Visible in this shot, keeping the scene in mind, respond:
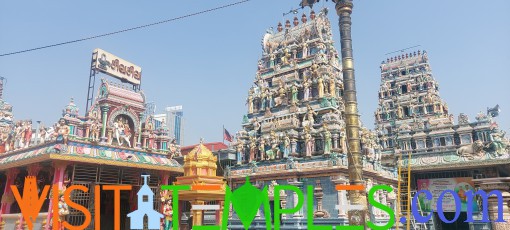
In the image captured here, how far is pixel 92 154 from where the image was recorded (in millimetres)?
27281

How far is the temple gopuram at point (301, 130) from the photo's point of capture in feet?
94.5

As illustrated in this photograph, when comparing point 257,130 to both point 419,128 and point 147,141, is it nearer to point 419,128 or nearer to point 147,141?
point 147,141

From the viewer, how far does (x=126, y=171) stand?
30.7 metres

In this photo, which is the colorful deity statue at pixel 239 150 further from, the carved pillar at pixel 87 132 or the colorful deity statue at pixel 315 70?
the carved pillar at pixel 87 132

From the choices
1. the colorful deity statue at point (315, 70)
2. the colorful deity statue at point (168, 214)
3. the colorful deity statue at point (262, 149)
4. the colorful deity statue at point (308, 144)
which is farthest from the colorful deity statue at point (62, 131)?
the colorful deity statue at point (315, 70)

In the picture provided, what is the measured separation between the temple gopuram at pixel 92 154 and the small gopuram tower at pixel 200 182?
30.8 ft

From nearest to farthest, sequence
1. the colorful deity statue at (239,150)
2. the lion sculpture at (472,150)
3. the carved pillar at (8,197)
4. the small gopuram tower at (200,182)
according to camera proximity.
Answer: the small gopuram tower at (200,182) < the carved pillar at (8,197) < the colorful deity statue at (239,150) < the lion sculpture at (472,150)

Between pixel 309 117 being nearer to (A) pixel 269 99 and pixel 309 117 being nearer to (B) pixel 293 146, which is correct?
(B) pixel 293 146

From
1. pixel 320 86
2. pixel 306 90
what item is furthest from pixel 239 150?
pixel 320 86

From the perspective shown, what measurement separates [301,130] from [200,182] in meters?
14.9

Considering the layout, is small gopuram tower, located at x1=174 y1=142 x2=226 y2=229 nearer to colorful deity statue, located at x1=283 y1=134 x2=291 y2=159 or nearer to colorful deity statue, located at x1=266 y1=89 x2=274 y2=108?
colorful deity statue, located at x1=283 y1=134 x2=291 y2=159

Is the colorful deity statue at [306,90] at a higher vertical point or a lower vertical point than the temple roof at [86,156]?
higher

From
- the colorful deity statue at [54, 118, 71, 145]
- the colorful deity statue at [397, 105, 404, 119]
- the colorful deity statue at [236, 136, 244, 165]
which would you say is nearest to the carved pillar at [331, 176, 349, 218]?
the colorful deity statue at [236, 136, 244, 165]

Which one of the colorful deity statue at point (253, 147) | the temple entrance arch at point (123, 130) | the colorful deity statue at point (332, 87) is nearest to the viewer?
the temple entrance arch at point (123, 130)
